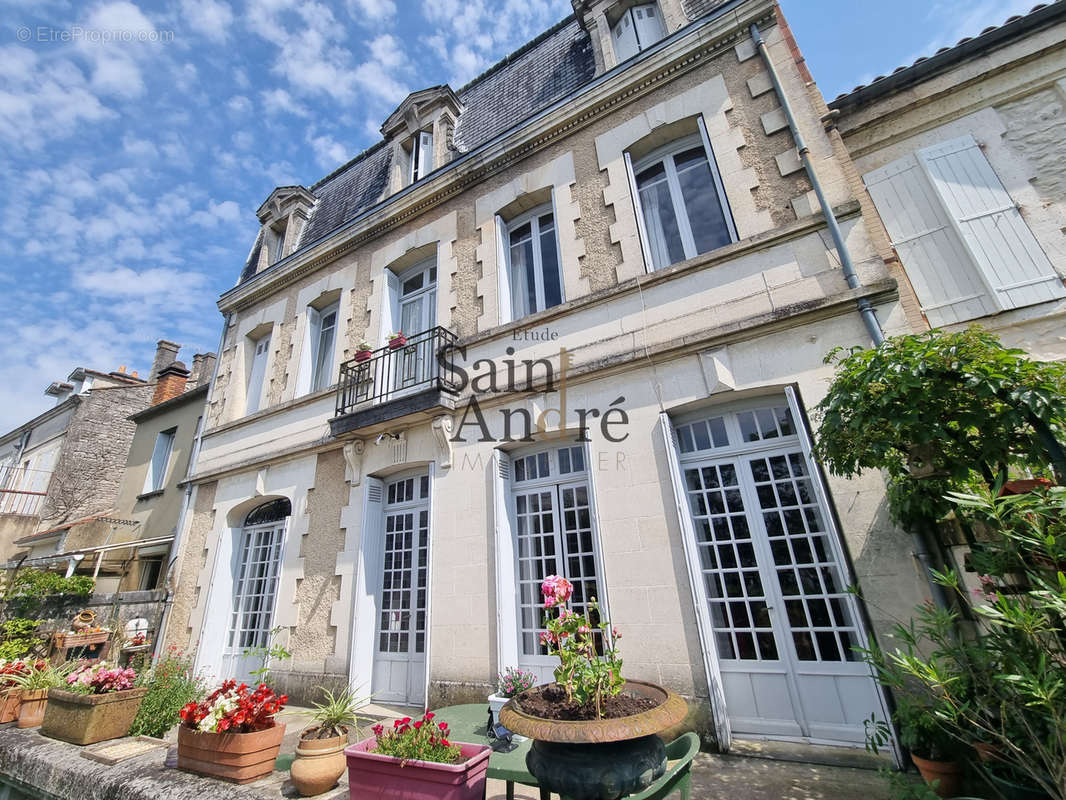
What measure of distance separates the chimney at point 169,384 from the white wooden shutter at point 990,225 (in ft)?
50.5

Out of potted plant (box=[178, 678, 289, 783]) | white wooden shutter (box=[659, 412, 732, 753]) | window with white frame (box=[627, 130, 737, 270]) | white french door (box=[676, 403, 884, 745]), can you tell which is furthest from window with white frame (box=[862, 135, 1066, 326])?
potted plant (box=[178, 678, 289, 783])

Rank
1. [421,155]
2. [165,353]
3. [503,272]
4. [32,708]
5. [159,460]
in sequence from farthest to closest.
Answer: [165,353]
[159,460]
[421,155]
[503,272]
[32,708]

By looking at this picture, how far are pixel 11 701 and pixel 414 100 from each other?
9265 mm

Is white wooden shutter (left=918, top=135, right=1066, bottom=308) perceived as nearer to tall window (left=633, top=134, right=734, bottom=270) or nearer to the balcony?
tall window (left=633, top=134, right=734, bottom=270)

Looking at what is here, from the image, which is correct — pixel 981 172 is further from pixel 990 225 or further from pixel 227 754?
pixel 227 754

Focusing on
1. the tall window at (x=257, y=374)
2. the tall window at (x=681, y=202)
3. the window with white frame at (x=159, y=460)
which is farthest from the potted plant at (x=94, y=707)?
the window with white frame at (x=159, y=460)

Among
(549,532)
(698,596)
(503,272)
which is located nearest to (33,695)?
(549,532)

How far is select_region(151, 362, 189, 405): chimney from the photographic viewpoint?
11.9 metres

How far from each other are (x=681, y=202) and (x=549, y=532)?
390 cm

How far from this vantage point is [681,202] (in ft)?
16.7

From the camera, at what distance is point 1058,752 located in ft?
6.05

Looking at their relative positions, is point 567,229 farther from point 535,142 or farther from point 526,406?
point 526,406

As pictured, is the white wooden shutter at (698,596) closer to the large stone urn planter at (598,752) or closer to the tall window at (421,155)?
the large stone urn planter at (598,752)

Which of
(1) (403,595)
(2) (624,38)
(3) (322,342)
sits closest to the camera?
(1) (403,595)
